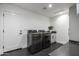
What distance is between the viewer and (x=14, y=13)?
3291 millimetres

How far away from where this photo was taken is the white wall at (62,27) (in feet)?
14.8

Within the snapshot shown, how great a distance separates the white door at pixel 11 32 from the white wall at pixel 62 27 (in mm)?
3265

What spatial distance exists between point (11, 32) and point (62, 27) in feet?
12.2

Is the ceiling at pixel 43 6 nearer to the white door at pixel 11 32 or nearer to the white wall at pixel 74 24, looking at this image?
the white wall at pixel 74 24

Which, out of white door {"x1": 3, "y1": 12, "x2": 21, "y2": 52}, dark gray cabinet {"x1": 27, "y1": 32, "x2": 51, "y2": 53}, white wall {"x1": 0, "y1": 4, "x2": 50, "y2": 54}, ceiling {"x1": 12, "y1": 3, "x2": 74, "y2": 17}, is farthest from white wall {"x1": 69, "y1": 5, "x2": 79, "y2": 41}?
white door {"x1": 3, "y1": 12, "x2": 21, "y2": 52}

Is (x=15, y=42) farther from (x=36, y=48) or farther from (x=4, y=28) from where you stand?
(x=36, y=48)

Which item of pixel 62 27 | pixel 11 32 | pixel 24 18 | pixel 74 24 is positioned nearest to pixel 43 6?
pixel 24 18

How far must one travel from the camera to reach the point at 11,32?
124 inches

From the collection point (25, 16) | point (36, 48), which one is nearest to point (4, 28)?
point (25, 16)

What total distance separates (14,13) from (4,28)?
0.95 meters

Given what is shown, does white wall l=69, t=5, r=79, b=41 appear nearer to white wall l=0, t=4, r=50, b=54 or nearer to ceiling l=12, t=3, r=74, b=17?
ceiling l=12, t=3, r=74, b=17

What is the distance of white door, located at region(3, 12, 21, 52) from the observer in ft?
9.75

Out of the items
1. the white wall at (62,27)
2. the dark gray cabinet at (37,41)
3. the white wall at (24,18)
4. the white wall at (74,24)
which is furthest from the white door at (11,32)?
the white wall at (62,27)

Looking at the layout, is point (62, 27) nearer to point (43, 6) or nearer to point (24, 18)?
point (43, 6)
